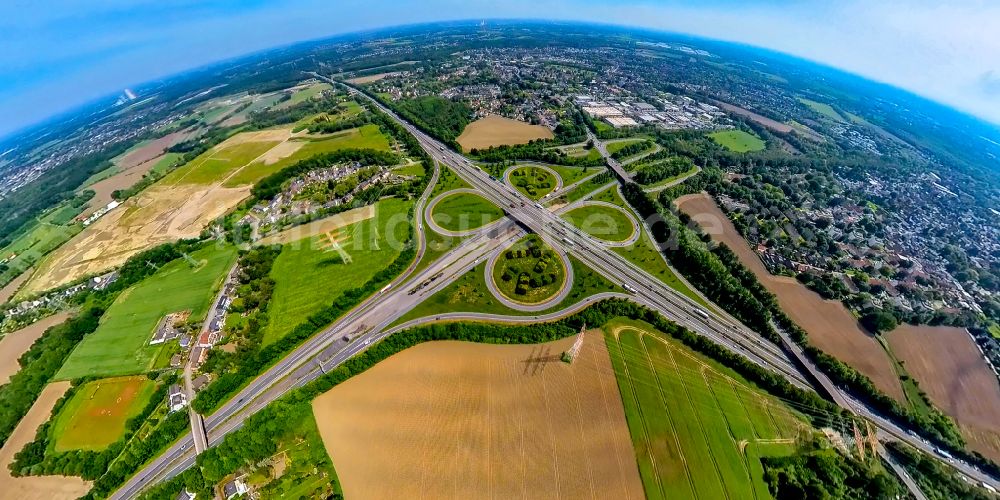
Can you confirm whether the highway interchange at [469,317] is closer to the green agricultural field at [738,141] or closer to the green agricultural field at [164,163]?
the green agricultural field at [738,141]

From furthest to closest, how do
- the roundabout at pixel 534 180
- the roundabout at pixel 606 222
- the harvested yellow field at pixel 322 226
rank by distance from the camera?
the roundabout at pixel 534 180 → the roundabout at pixel 606 222 → the harvested yellow field at pixel 322 226

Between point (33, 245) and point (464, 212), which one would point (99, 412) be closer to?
point (464, 212)

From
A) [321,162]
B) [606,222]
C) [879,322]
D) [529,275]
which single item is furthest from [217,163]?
[879,322]

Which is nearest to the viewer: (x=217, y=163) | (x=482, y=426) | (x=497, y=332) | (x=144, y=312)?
(x=482, y=426)

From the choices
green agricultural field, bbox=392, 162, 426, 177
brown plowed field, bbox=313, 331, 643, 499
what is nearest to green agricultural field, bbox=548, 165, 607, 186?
green agricultural field, bbox=392, 162, 426, 177

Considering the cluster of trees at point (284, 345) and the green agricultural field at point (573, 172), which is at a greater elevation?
the green agricultural field at point (573, 172)

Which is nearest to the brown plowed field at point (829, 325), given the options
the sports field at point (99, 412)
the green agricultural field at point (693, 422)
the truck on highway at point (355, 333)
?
the green agricultural field at point (693, 422)

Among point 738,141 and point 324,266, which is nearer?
point 324,266
